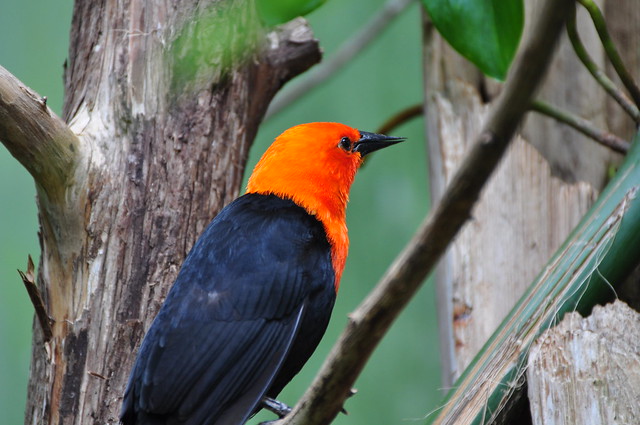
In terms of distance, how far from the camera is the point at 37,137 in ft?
6.92

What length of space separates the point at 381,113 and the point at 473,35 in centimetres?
251

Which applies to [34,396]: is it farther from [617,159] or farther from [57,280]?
[617,159]

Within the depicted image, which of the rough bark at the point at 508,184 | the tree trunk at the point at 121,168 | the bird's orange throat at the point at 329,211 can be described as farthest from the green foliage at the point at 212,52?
the rough bark at the point at 508,184

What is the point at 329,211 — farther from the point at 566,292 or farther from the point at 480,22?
the point at 566,292

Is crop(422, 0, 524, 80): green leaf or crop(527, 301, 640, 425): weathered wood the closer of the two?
crop(527, 301, 640, 425): weathered wood

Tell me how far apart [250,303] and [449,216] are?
1488 mm

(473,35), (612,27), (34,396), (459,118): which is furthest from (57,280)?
(612,27)

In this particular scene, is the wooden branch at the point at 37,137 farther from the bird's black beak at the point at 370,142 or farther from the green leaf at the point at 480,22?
the bird's black beak at the point at 370,142

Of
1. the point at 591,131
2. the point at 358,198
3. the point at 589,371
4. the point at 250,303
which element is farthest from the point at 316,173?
the point at 358,198

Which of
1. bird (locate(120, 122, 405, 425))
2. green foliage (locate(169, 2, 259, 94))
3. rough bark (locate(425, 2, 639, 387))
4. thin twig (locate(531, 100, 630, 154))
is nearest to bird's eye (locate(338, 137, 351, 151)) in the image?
bird (locate(120, 122, 405, 425))

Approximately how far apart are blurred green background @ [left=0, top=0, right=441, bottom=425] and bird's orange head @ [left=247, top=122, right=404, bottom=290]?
1.33m

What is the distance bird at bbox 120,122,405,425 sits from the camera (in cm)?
221

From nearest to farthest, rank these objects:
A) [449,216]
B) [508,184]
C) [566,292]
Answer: [449,216]
[566,292]
[508,184]

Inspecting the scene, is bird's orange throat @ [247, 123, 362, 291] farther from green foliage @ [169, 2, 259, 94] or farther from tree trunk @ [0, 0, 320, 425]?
green foliage @ [169, 2, 259, 94]
